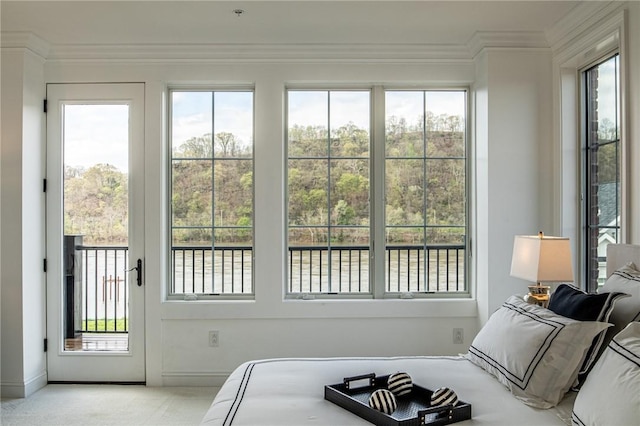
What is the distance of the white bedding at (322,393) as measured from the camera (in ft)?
6.39

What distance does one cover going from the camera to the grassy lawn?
4.34m

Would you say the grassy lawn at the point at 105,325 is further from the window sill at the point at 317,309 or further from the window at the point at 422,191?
the window at the point at 422,191

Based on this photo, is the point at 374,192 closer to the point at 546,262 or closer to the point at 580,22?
the point at 546,262

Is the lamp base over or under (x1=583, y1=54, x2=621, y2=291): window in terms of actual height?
under

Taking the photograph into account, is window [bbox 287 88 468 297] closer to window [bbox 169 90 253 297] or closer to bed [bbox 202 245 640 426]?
window [bbox 169 90 253 297]

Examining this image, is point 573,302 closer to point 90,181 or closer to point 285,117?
point 285,117

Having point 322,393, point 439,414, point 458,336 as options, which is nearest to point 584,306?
point 439,414

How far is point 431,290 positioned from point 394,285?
308 millimetres

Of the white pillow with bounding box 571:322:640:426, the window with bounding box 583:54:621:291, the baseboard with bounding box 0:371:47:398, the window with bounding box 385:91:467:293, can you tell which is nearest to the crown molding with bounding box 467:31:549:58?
the window with bounding box 583:54:621:291

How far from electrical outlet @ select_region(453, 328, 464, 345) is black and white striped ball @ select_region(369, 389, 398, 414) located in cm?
242

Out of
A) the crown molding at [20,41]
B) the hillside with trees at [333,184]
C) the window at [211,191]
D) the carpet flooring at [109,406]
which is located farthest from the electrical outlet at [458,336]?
the crown molding at [20,41]

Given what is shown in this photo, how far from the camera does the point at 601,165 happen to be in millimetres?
3529

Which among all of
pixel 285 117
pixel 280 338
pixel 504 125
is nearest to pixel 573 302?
pixel 504 125

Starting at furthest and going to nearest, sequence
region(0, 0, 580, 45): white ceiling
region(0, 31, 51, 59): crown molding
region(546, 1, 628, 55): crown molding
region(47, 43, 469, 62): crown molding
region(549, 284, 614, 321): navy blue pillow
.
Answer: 1. region(47, 43, 469, 62): crown molding
2. region(0, 31, 51, 59): crown molding
3. region(0, 0, 580, 45): white ceiling
4. region(546, 1, 628, 55): crown molding
5. region(549, 284, 614, 321): navy blue pillow
